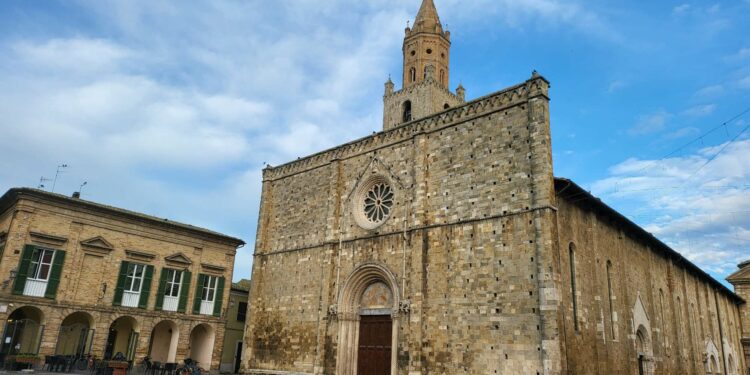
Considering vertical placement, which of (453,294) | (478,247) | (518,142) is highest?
(518,142)

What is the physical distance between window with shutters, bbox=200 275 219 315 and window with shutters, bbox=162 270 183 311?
4.54 feet

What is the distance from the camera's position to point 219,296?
28156mm

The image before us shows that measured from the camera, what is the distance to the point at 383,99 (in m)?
34.5

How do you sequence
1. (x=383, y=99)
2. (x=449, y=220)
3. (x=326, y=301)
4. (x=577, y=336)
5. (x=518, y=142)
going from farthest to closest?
(x=383, y=99)
(x=326, y=301)
(x=449, y=220)
(x=518, y=142)
(x=577, y=336)

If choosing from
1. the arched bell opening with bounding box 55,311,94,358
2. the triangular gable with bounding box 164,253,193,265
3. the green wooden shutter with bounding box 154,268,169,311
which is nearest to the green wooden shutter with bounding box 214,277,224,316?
→ the triangular gable with bounding box 164,253,193,265

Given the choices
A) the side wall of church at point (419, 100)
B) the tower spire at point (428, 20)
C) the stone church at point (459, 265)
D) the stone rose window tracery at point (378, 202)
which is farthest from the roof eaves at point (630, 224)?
the tower spire at point (428, 20)

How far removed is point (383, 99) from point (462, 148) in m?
15.7

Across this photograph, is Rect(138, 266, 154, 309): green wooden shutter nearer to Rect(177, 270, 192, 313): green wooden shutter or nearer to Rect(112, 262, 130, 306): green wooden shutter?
Rect(112, 262, 130, 306): green wooden shutter

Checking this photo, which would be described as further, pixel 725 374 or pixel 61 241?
pixel 725 374

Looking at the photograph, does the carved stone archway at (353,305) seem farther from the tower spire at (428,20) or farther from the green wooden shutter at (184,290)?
the tower spire at (428,20)

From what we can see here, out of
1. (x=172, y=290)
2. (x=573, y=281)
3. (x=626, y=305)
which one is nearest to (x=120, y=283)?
Result: (x=172, y=290)

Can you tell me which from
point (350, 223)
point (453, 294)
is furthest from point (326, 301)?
point (453, 294)

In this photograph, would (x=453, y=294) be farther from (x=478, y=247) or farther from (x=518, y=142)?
(x=518, y=142)

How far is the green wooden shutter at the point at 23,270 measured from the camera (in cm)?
2130
